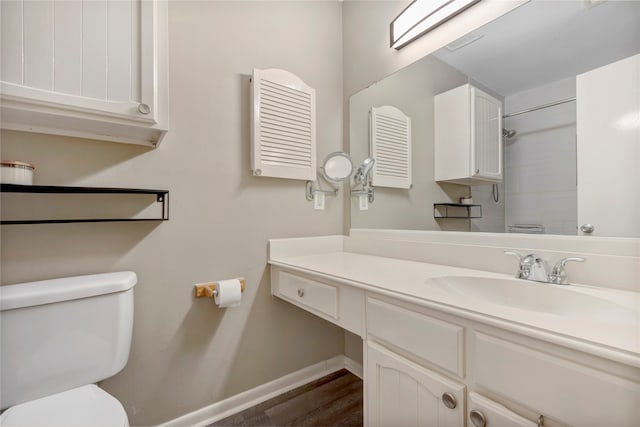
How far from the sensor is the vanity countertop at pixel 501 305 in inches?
19.4

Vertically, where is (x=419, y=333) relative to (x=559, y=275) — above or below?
below

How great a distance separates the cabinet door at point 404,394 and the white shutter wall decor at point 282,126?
97 cm

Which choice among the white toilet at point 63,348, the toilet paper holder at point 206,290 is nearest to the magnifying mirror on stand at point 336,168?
the toilet paper holder at point 206,290

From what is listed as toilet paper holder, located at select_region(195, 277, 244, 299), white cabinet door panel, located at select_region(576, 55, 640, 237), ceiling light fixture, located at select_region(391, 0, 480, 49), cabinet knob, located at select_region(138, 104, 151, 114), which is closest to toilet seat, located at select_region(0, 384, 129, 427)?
toilet paper holder, located at select_region(195, 277, 244, 299)

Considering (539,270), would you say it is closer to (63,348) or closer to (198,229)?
(198,229)

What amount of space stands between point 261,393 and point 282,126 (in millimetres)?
1444

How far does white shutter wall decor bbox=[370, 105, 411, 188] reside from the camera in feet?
4.95

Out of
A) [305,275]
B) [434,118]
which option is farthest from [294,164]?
[434,118]

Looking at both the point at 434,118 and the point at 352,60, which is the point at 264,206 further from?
the point at 352,60

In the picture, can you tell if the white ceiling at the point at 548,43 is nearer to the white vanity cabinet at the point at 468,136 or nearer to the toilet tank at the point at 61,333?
the white vanity cabinet at the point at 468,136

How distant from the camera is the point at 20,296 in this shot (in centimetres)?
82

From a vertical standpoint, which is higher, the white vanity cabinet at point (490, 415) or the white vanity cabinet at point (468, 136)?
the white vanity cabinet at point (468, 136)

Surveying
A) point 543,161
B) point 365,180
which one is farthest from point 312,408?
point 543,161

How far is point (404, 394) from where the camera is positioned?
0.82 metres
